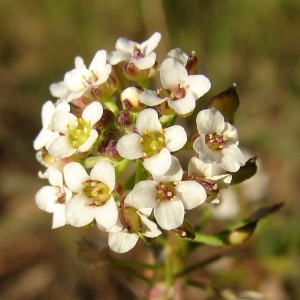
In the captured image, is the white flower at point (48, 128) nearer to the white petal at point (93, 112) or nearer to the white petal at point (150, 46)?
the white petal at point (93, 112)

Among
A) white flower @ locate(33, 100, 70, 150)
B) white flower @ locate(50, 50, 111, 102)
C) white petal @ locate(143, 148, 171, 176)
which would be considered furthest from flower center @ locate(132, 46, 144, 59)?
white petal @ locate(143, 148, 171, 176)

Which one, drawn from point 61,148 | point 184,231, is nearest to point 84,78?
point 61,148

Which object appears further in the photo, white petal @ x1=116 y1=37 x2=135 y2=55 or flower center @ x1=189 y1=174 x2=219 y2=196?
white petal @ x1=116 y1=37 x2=135 y2=55

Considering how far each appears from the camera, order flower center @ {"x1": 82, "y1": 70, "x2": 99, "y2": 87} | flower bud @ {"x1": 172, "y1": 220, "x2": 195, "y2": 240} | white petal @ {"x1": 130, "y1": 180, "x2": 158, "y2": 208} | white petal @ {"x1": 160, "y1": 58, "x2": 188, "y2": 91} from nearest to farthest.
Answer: white petal @ {"x1": 130, "y1": 180, "x2": 158, "y2": 208}
flower bud @ {"x1": 172, "y1": 220, "x2": 195, "y2": 240}
white petal @ {"x1": 160, "y1": 58, "x2": 188, "y2": 91}
flower center @ {"x1": 82, "y1": 70, "x2": 99, "y2": 87}

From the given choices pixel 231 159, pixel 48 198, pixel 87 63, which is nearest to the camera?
pixel 231 159

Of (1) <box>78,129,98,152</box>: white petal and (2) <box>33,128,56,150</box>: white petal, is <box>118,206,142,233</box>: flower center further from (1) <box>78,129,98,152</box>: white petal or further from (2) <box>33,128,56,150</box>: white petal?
(2) <box>33,128,56,150</box>: white petal

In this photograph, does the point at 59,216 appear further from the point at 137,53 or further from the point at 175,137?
the point at 137,53

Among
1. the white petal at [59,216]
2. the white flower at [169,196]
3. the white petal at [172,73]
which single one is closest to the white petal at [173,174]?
the white flower at [169,196]
